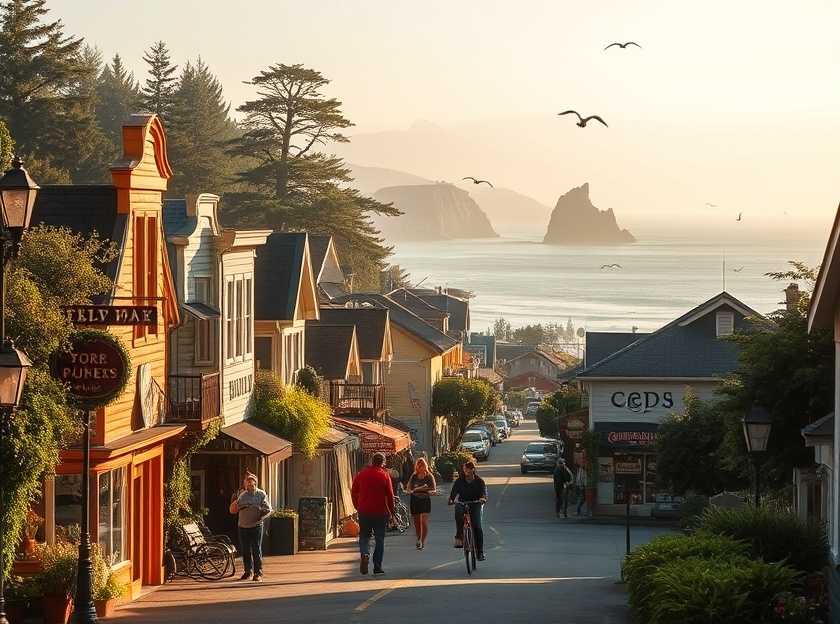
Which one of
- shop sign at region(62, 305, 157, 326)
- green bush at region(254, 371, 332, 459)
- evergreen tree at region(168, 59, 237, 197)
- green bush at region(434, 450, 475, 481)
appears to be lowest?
green bush at region(434, 450, 475, 481)

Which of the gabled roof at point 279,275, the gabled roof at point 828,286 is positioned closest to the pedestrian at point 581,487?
the gabled roof at point 279,275

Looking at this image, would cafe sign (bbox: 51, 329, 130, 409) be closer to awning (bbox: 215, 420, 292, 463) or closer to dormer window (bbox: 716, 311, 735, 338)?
awning (bbox: 215, 420, 292, 463)

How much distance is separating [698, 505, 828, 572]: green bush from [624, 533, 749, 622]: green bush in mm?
422

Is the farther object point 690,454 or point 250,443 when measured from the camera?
point 690,454

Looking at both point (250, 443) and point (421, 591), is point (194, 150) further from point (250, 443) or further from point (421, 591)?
point (421, 591)

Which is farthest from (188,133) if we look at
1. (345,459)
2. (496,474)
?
(345,459)

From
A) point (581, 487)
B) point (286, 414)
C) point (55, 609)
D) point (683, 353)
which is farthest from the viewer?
point (581, 487)

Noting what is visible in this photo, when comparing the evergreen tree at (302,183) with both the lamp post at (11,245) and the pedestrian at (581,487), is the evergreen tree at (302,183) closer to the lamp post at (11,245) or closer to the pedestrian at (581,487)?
the pedestrian at (581,487)

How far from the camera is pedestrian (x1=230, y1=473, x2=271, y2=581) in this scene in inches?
948

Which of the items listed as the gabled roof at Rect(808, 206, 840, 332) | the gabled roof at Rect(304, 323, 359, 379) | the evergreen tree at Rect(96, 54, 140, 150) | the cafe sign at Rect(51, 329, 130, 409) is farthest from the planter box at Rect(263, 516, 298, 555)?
the evergreen tree at Rect(96, 54, 140, 150)

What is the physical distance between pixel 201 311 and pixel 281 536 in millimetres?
5229

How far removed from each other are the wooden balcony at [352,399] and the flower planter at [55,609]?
25588 millimetres

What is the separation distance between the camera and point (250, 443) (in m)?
31.0

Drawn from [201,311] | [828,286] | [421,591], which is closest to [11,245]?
[828,286]
